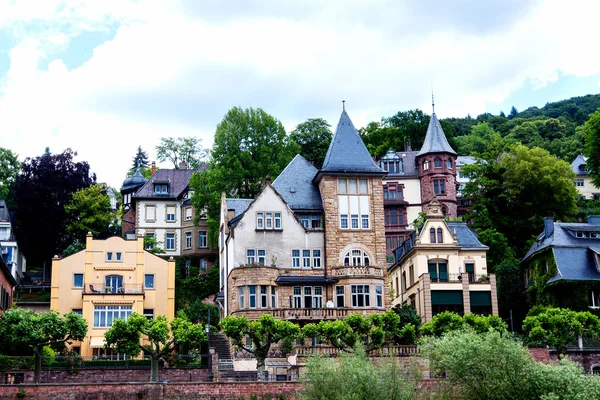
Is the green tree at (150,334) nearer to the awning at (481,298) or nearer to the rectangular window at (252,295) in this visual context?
the rectangular window at (252,295)

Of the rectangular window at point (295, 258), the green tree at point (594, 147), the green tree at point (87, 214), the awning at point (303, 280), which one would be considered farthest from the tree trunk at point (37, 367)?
the green tree at point (594, 147)

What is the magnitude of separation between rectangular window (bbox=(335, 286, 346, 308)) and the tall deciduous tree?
2790 cm

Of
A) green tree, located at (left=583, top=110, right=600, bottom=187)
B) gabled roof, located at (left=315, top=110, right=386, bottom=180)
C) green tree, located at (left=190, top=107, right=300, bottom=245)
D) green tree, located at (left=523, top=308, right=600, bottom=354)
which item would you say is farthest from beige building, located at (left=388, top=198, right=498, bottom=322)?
green tree, located at (left=190, top=107, right=300, bottom=245)

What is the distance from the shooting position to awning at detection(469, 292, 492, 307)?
64.4 m

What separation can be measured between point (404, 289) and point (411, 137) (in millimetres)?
35384

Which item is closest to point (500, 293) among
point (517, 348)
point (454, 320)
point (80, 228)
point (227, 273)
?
point (454, 320)

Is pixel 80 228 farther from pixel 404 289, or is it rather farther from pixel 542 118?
pixel 542 118

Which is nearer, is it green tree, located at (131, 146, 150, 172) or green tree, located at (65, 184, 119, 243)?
green tree, located at (65, 184, 119, 243)

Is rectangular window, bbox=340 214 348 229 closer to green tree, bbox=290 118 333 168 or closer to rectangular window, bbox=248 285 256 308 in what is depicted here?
rectangular window, bbox=248 285 256 308

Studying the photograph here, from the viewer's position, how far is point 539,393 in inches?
1578

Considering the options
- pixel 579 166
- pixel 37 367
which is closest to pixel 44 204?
pixel 37 367

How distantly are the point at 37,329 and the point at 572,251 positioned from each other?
37.0 meters

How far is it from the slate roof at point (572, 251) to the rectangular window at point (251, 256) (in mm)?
20701

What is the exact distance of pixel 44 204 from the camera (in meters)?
76.9
